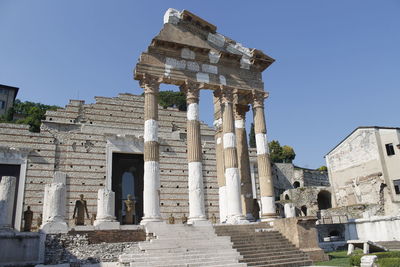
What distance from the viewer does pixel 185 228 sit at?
12328mm

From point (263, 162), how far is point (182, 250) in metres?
6.96

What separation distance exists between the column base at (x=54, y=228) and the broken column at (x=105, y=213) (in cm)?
105

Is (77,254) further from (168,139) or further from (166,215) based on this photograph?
(168,139)

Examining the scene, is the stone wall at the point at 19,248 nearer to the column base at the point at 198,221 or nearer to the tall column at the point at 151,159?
the tall column at the point at 151,159

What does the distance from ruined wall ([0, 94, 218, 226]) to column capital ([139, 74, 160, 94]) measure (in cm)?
715

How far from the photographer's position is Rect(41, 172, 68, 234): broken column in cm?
1019

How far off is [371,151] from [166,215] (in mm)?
18867

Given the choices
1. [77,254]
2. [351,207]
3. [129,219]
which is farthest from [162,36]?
[351,207]

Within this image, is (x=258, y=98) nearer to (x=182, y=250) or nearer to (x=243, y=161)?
(x=243, y=161)

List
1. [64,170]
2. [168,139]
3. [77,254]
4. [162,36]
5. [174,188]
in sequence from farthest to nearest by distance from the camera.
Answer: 1. [168,139]
2. [174,188]
3. [64,170]
4. [162,36]
5. [77,254]

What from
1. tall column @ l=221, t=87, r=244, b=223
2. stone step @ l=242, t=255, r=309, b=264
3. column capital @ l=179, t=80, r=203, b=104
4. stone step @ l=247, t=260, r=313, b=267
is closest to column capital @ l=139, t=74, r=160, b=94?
column capital @ l=179, t=80, r=203, b=104

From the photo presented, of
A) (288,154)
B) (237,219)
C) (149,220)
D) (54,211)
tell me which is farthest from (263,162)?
(288,154)

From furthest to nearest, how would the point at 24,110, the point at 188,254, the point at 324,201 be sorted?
the point at 24,110 < the point at 324,201 < the point at 188,254

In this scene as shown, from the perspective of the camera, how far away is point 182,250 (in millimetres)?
10492
